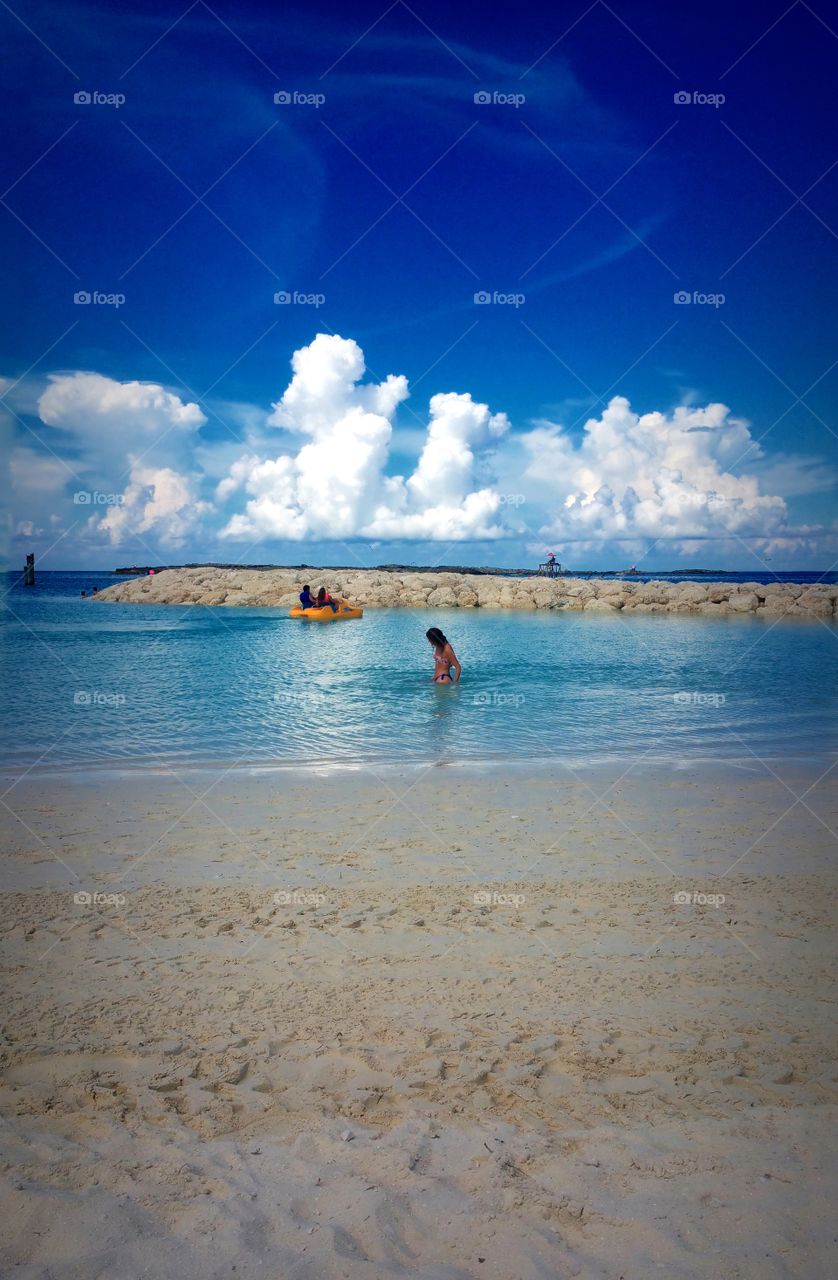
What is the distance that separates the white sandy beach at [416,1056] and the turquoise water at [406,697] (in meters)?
5.07

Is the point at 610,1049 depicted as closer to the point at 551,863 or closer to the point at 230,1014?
the point at 230,1014

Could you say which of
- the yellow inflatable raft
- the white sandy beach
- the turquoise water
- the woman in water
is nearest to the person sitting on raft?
the yellow inflatable raft

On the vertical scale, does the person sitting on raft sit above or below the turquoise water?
above

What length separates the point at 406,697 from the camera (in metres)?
18.3

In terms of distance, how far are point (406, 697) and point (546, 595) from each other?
36089 millimetres

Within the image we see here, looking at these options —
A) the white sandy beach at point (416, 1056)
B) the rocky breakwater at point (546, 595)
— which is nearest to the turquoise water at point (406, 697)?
the white sandy beach at point (416, 1056)

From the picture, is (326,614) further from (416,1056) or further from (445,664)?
(416,1056)

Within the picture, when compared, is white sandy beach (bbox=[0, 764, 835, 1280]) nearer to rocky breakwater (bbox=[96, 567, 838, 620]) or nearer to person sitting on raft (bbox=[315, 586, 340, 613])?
person sitting on raft (bbox=[315, 586, 340, 613])

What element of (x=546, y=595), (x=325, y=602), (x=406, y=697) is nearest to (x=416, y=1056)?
(x=406, y=697)

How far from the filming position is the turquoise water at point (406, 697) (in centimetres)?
1317

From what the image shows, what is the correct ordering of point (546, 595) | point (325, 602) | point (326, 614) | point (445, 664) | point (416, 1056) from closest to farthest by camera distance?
point (416, 1056), point (445, 664), point (326, 614), point (325, 602), point (546, 595)

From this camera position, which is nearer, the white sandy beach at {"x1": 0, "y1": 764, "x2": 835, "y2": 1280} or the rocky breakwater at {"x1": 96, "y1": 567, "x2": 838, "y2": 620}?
the white sandy beach at {"x1": 0, "y1": 764, "x2": 835, "y2": 1280}

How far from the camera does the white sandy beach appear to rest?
3.15m

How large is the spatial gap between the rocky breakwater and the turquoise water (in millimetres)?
13124
